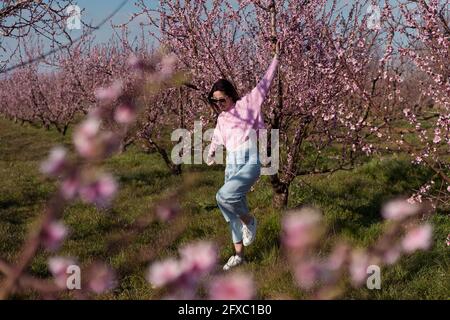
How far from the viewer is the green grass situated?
13.5 feet

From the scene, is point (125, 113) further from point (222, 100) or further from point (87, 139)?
point (222, 100)

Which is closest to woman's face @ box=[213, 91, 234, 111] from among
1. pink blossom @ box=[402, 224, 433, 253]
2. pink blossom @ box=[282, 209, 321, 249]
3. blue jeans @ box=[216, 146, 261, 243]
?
blue jeans @ box=[216, 146, 261, 243]

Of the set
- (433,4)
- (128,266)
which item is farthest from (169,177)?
(433,4)

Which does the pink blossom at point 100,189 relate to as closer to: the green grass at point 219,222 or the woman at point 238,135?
the green grass at point 219,222

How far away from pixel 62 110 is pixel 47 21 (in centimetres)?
1737

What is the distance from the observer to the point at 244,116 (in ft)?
14.7

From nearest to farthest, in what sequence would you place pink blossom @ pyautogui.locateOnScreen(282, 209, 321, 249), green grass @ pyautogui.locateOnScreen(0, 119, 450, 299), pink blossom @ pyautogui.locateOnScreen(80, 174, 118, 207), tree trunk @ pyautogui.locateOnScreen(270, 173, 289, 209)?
pink blossom @ pyautogui.locateOnScreen(282, 209, 321, 249) → pink blossom @ pyautogui.locateOnScreen(80, 174, 118, 207) → green grass @ pyautogui.locateOnScreen(0, 119, 450, 299) → tree trunk @ pyautogui.locateOnScreen(270, 173, 289, 209)

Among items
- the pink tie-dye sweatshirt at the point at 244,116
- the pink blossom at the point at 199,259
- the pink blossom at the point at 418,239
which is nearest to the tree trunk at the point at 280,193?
the pink tie-dye sweatshirt at the point at 244,116

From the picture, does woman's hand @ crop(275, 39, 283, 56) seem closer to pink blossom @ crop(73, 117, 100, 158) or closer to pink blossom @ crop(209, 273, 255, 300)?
pink blossom @ crop(209, 273, 255, 300)

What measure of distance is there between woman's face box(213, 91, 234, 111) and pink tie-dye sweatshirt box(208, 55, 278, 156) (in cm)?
4

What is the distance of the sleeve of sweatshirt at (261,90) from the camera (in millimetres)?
4367

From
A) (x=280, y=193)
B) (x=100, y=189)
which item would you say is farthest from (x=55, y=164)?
(x=280, y=193)
